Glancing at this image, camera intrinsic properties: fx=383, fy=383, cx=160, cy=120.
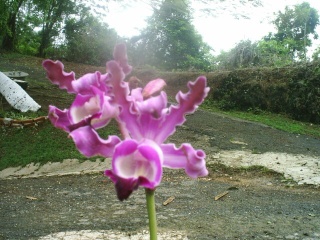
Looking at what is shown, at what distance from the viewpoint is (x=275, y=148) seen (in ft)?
19.9

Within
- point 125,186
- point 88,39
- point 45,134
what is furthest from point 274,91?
point 125,186

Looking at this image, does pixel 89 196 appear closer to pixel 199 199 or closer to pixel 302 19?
pixel 199 199

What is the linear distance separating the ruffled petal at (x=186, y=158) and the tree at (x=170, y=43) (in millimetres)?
14481

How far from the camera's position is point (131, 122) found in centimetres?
48

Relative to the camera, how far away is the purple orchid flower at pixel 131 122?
440mm

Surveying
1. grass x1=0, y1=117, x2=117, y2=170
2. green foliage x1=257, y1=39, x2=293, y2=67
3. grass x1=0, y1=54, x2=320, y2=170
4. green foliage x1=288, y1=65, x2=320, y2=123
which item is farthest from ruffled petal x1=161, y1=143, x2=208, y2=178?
green foliage x1=257, y1=39, x2=293, y2=67

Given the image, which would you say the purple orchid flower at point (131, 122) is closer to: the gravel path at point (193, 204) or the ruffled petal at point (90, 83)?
the ruffled petal at point (90, 83)

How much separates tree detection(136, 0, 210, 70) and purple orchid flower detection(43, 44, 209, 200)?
14455 mm

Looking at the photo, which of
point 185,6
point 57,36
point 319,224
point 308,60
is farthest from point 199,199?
point 57,36

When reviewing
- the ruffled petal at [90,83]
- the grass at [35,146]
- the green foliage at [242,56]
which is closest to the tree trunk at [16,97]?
the grass at [35,146]

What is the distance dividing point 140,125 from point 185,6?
8.79 m

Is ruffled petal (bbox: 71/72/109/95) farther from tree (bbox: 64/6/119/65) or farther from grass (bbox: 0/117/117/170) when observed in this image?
tree (bbox: 64/6/119/65)

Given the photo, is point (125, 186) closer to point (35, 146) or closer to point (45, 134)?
point (35, 146)

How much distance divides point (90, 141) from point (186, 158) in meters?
0.12
